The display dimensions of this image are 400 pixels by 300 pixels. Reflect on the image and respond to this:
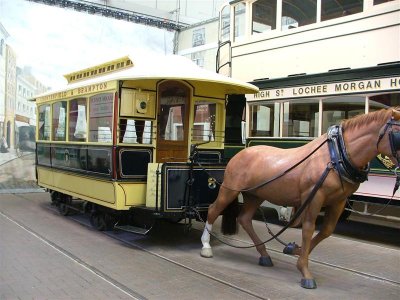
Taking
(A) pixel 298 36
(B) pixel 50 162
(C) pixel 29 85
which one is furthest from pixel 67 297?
(C) pixel 29 85

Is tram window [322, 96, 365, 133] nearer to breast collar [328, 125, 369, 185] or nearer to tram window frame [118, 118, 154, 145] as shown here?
breast collar [328, 125, 369, 185]

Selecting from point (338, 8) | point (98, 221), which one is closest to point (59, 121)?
point (98, 221)

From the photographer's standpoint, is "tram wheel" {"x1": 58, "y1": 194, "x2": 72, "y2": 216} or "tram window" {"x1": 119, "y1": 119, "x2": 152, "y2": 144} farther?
"tram wheel" {"x1": 58, "y1": 194, "x2": 72, "y2": 216}

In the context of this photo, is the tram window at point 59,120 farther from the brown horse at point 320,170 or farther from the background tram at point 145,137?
the brown horse at point 320,170

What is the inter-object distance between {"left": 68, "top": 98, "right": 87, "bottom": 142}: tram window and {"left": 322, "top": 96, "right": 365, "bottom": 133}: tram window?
4.29 meters

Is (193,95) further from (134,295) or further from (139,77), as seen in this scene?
(134,295)

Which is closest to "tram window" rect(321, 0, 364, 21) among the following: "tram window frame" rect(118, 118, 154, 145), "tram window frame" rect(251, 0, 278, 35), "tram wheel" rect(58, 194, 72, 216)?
"tram window frame" rect(251, 0, 278, 35)

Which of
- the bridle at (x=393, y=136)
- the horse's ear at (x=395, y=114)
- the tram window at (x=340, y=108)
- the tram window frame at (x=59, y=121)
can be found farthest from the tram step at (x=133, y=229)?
the horse's ear at (x=395, y=114)

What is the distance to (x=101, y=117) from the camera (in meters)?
7.66

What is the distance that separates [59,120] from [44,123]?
114cm

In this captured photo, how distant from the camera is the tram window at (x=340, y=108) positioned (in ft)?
25.2

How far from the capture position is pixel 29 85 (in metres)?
14.0

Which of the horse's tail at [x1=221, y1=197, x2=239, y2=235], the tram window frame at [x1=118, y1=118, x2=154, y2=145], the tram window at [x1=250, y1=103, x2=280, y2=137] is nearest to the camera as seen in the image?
the horse's tail at [x1=221, y1=197, x2=239, y2=235]

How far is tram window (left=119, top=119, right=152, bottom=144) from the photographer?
7.26 meters
